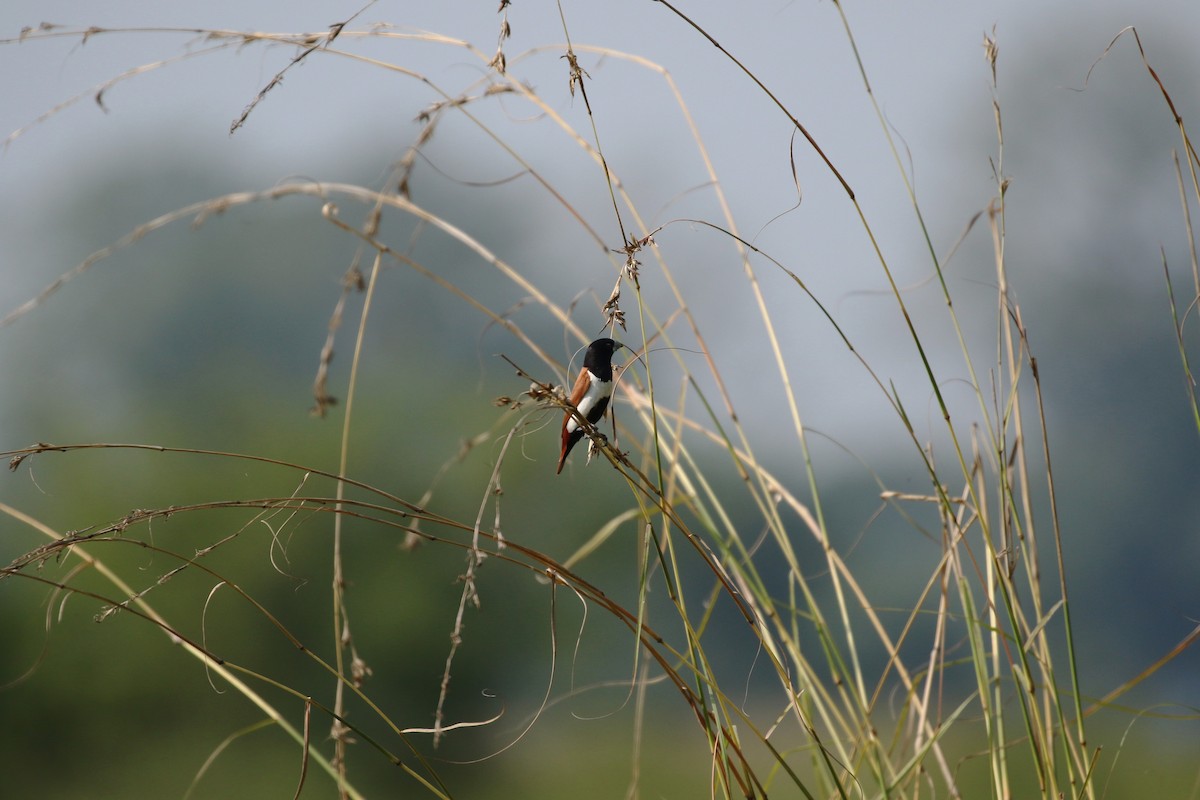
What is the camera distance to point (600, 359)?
1.62 m

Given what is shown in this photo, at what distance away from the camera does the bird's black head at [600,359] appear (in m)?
1.59

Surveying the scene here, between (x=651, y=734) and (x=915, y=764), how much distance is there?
11.3 metres

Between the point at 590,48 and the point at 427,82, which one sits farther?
the point at 590,48

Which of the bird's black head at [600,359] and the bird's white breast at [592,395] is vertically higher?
the bird's black head at [600,359]

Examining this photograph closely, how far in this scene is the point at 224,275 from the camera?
1741cm

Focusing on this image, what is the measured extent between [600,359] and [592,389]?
0.06 m

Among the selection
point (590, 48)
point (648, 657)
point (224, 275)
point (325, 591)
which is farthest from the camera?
point (224, 275)

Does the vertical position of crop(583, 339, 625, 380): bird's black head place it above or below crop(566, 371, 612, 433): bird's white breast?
above

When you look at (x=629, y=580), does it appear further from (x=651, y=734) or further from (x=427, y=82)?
(x=427, y=82)

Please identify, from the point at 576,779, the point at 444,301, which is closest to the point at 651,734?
the point at 576,779

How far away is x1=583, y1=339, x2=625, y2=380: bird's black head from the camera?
159 cm

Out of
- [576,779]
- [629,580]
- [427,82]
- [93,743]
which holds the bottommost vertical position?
[576,779]

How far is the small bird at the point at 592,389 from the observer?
5.25 ft

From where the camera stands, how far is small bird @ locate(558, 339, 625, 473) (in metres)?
1.60
